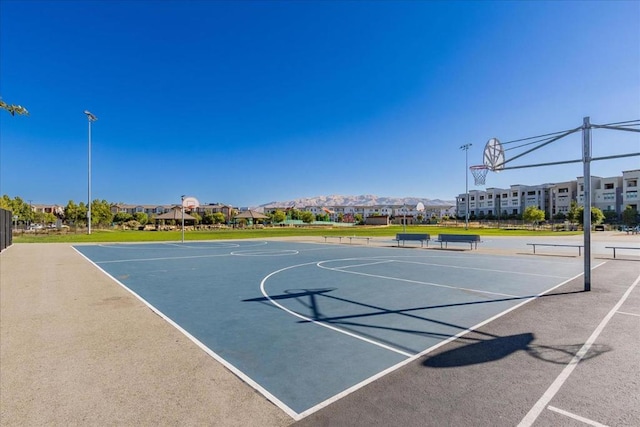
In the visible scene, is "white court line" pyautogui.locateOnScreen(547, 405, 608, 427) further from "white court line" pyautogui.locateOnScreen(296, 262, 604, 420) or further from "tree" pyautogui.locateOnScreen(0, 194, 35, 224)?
"tree" pyautogui.locateOnScreen(0, 194, 35, 224)

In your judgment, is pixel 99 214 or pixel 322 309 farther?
pixel 99 214

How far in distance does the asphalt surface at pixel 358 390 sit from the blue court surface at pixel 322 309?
0.33 metres

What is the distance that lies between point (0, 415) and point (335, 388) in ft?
12.6

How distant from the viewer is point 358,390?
13.8 ft

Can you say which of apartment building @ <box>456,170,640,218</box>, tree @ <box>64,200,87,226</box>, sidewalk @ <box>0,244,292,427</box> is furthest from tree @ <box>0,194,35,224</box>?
apartment building @ <box>456,170,640,218</box>

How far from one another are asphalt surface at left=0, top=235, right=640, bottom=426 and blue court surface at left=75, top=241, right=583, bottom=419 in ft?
1.07

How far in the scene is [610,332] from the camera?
20.7 feet

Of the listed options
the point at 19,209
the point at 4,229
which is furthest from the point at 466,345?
the point at 19,209

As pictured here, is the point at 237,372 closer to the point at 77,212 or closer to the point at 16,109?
the point at 16,109

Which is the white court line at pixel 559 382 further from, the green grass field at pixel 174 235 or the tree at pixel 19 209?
the tree at pixel 19 209

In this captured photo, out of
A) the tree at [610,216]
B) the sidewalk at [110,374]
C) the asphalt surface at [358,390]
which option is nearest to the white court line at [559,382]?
the asphalt surface at [358,390]

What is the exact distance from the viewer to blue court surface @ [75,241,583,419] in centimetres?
482

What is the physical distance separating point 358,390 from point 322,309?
12.9 ft

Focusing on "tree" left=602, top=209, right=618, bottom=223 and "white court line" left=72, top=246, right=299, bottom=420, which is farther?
"tree" left=602, top=209, right=618, bottom=223
